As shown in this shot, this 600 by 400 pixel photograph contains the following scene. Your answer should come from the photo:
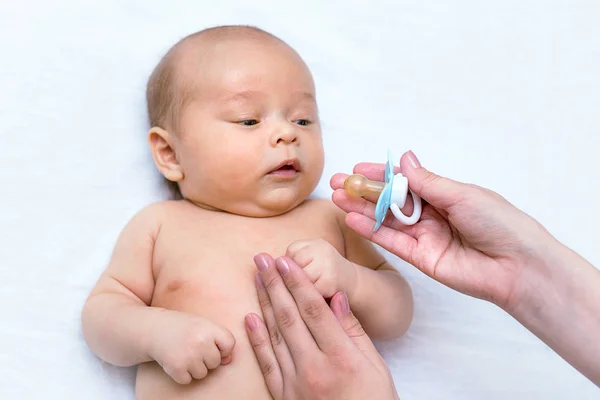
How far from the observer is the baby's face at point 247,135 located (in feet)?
4.57

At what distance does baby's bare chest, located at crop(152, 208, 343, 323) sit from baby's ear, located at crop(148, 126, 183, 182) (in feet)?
0.38

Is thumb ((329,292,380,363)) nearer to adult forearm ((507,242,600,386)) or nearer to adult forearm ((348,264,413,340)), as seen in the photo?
adult forearm ((348,264,413,340))

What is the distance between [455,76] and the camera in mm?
1809

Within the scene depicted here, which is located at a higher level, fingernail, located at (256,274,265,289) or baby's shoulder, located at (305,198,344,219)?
baby's shoulder, located at (305,198,344,219)

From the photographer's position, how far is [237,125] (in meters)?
1.41

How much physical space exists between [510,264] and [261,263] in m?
0.45

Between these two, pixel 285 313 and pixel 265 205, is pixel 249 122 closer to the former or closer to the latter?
pixel 265 205

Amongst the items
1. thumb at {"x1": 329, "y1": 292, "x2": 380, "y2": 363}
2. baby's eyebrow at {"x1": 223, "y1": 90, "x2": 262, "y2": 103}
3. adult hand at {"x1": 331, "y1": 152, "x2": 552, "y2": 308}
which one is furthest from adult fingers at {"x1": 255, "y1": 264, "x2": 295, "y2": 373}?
baby's eyebrow at {"x1": 223, "y1": 90, "x2": 262, "y2": 103}

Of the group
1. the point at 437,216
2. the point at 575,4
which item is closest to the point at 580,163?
the point at 575,4

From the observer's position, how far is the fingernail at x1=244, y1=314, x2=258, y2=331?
1.29 meters

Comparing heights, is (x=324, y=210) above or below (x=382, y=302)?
above

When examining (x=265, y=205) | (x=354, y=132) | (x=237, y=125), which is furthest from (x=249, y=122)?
(x=354, y=132)

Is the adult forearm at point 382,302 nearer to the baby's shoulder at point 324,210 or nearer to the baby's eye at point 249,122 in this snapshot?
the baby's shoulder at point 324,210

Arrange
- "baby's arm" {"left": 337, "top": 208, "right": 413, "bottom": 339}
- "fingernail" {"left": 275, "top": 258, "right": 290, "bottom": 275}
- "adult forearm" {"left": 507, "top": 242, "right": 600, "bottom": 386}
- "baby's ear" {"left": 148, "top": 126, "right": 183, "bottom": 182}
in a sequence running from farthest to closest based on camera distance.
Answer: "baby's ear" {"left": 148, "top": 126, "right": 183, "bottom": 182}, "baby's arm" {"left": 337, "top": 208, "right": 413, "bottom": 339}, "fingernail" {"left": 275, "top": 258, "right": 290, "bottom": 275}, "adult forearm" {"left": 507, "top": 242, "right": 600, "bottom": 386}
